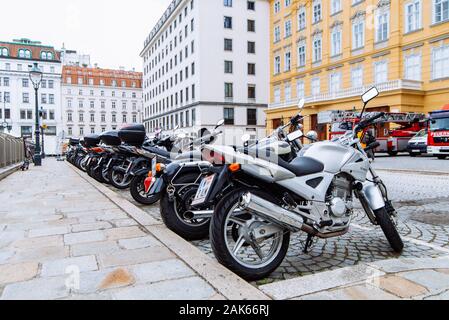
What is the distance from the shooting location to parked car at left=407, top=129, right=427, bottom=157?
20.7 metres

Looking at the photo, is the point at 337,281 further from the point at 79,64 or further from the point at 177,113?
the point at 79,64

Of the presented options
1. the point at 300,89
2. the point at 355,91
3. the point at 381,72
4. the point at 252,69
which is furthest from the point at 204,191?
the point at 252,69

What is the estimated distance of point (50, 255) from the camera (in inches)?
142

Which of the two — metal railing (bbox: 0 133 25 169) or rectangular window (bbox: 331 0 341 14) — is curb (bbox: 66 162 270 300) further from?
rectangular window (bbox: 331 0 341 14)

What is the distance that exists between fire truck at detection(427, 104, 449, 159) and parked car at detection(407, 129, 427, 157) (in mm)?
1980

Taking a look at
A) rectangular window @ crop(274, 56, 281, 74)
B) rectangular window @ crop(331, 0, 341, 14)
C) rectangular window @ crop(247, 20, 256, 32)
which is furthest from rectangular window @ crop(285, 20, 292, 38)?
rectangular window @ crop(247, 20, 256, 32)

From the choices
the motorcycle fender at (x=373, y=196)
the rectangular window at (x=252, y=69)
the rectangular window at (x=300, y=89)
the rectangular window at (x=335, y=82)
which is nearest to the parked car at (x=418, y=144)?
the rectangular window at (x=335, y=82)

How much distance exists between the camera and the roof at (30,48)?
79.5 meters

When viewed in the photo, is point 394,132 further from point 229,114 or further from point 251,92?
Result: point 251,92

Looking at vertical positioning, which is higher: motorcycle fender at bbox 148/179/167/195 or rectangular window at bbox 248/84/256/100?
rectangular window at bbox 248/84/256/100

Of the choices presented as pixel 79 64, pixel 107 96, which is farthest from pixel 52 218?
pixel 79 64

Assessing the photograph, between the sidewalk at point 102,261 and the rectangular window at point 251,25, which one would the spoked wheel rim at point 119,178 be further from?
the rectangular window at point 251,25

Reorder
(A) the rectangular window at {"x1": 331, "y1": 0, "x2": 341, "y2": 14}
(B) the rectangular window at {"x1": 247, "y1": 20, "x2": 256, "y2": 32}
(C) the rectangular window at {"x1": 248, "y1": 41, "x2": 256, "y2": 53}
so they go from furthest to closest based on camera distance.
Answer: (C) the rectangular window at {"x1": 248, "y1": 41, "x2": 256, "y2": 53}, (B) the rectangular window at {"x1": 247, "y1": 20, "x2": 256, "y2": 32}, (A) the rectangular window at {"x1": 331, "y1": 0, "x2": 341, "y2": 14}

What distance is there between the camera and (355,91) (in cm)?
2981
